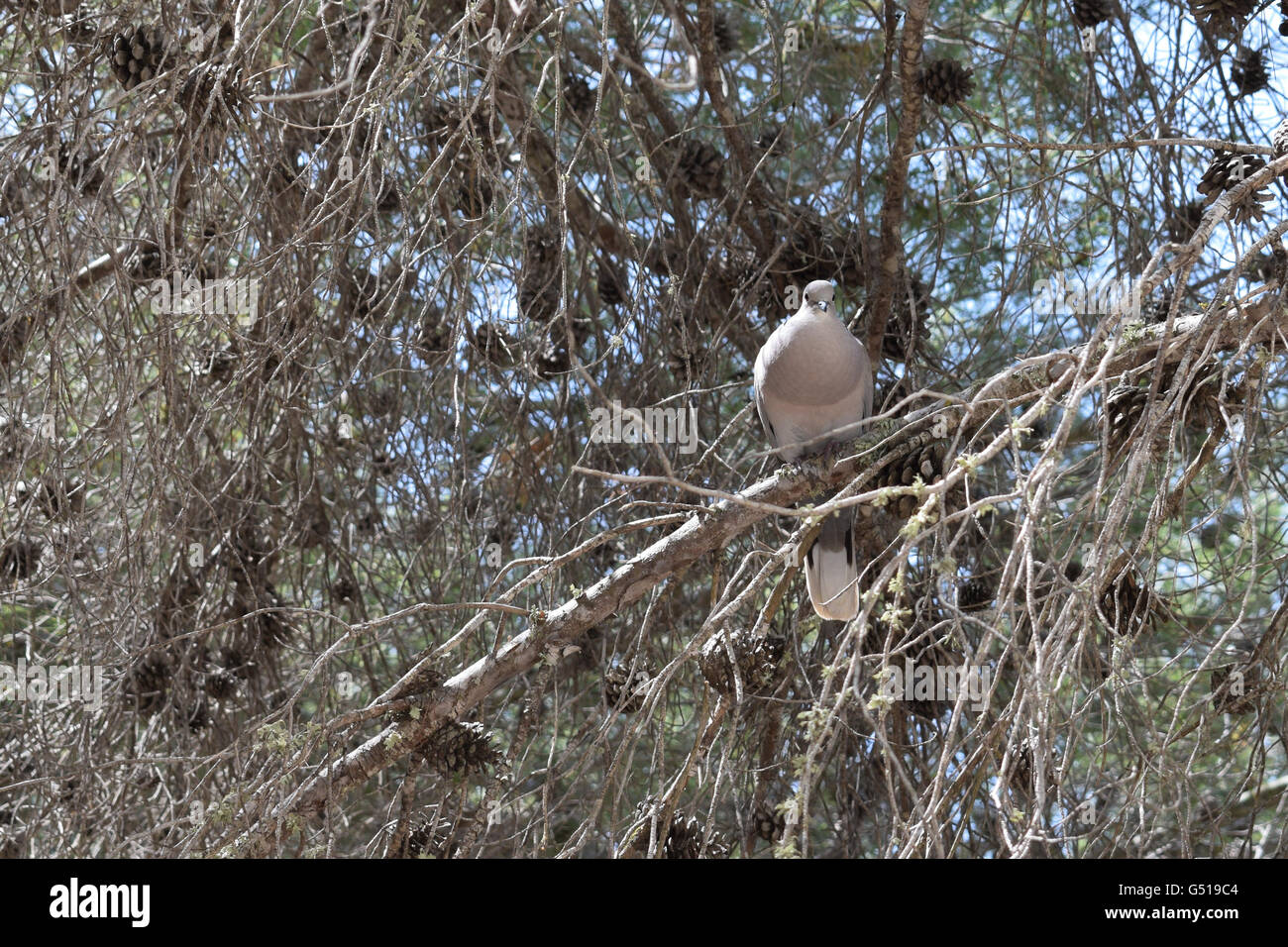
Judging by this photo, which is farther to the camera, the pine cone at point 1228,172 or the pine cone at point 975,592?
the pine cone at point 975,592

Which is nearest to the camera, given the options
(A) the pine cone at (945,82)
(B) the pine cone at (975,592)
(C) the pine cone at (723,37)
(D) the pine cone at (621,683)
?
(D) the pine cone at (621,683)

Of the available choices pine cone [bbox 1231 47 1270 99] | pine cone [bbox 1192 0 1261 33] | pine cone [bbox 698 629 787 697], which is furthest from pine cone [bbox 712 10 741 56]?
pine cone [bbox 698 629 787 697]

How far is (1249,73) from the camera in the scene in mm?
2834

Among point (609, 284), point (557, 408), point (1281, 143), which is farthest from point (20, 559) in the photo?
point (1281, 143)

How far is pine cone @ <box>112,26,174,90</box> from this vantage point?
227cm

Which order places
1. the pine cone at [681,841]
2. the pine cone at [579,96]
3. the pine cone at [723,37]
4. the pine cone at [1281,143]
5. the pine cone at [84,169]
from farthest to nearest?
the pine cone at [723,37]
the pine cone at [579,96]
the pine cone at [84,169]
the pine cone at [681,841]
the pine cone at [1281,143]

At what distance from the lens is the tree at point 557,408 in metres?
1.95

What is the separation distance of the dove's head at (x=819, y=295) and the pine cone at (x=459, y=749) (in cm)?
120

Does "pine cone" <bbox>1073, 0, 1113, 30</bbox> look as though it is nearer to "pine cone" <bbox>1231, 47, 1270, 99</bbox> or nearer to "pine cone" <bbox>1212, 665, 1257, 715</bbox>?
"pine cone" <bbox>1231, 47, 1270, 99</bbox>

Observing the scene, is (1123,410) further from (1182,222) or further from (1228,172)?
(1182,222)

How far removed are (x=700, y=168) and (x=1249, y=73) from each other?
127cm

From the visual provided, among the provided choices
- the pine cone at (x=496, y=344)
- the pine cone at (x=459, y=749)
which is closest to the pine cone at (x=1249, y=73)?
the pine cone at (x=496, y=344)

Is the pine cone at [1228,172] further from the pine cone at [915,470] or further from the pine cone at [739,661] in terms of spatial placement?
the pine cone at [739,661]

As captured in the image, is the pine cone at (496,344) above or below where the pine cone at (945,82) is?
below
